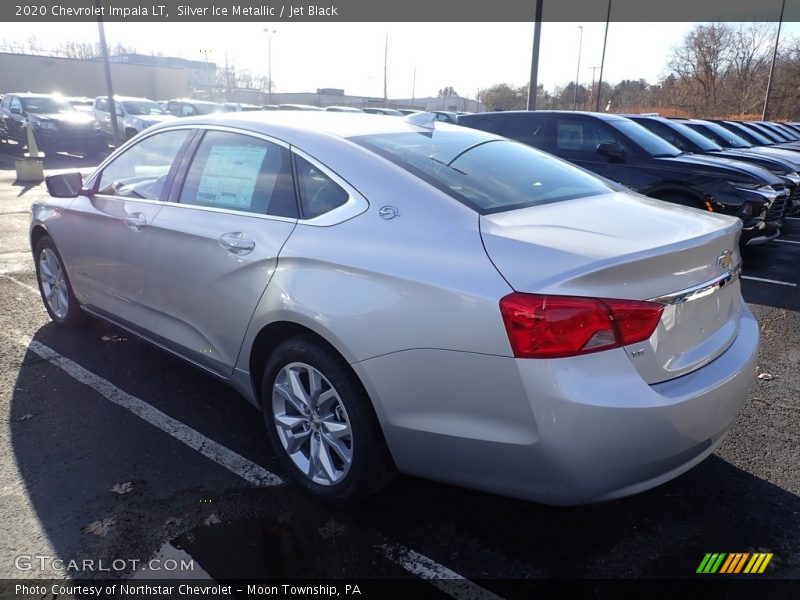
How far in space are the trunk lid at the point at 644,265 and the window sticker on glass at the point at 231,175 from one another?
4.30ft

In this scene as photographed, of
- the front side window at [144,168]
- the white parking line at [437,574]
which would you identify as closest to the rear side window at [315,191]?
the front side window at [144,168]

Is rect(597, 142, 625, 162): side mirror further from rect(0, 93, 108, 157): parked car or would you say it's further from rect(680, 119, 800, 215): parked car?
rect(0, 93, 108, 157): parked car

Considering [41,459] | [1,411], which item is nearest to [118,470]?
A: [41,459]

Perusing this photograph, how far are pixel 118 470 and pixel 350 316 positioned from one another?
1.53 m

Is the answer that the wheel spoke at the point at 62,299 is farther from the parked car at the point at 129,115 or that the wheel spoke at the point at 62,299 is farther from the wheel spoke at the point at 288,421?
the parked car at the point at 129,115

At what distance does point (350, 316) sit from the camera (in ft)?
7.97

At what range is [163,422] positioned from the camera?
3.51m

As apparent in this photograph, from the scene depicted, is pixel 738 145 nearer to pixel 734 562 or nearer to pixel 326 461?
pixel 734 562

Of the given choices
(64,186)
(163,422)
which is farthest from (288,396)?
(64,186)

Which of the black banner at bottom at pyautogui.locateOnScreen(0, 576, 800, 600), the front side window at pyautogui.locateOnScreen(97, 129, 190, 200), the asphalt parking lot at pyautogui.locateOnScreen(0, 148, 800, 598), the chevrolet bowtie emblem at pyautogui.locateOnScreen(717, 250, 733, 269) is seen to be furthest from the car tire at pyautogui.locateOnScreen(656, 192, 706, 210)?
the front side window at pyautogui.locateOnScreen(97, 129, 190, 200)

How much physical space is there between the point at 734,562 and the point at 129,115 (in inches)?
813

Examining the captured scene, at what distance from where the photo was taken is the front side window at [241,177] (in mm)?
2949

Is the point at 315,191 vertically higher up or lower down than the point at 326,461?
higher up

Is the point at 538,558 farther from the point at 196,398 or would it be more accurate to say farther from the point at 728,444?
the point at 196,398
